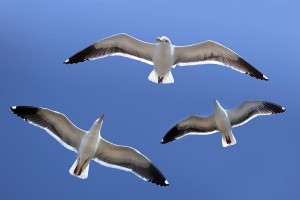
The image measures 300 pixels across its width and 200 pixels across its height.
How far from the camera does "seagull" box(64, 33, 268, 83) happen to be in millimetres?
10734

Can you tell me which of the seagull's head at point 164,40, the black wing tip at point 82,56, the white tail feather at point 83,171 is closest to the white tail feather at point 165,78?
the seagull's head at point 164,40

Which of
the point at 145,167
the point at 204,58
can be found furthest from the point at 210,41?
the point at 145,167

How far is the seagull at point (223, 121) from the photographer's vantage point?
447 inches

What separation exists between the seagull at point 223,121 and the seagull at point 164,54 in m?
0.77

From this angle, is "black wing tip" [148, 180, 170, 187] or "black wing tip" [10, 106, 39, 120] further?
"black wing tip" [148, 180, 170, 187]

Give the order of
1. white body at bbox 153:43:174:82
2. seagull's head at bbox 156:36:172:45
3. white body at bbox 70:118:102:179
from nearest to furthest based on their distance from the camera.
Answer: white body at bbox 70:118:102:179
seagull's head at bbox 156:36:172:45
white body at bbox 153:43:174:82

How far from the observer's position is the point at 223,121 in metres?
11.4

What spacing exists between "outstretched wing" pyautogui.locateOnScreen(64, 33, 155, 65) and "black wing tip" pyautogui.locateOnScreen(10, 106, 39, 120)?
1090 millimetres

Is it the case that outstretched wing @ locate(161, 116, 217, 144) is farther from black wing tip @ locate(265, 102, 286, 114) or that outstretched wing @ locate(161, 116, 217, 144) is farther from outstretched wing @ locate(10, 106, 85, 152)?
outstretched wing @ locate(10, 106, 85, 152)

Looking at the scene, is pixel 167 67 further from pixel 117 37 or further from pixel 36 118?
pixel 36 118

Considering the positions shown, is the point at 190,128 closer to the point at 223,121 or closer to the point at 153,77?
the point at 223,121

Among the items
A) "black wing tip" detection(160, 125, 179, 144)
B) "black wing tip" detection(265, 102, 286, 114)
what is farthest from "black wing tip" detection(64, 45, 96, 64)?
"black wing tip" detection(265, 102, 286, 114)

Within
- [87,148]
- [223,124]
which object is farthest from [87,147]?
[223,124]

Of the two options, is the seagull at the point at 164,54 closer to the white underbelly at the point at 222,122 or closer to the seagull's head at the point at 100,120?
the white underbelly at the point at 222,122
